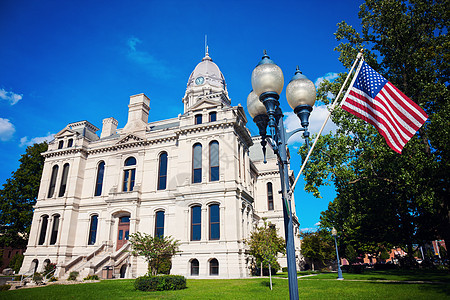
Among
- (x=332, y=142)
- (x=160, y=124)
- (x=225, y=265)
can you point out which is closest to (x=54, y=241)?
(x=160, y=124)

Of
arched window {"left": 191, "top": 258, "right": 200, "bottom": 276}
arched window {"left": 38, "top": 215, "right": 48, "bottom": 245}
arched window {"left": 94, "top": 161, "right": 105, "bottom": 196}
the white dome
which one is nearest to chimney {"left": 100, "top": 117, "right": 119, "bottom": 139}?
arched window {"left": 94, "top": 161, "right": 105, "bottom": 196}

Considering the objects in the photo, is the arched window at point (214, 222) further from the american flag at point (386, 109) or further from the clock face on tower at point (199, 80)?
the clock face on tower at point (199, 80)

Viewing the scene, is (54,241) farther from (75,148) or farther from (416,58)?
(416,58)

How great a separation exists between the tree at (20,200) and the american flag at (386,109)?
4393 centimetres

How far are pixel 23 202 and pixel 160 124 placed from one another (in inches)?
889

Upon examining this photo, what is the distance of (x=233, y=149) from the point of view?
28.9m

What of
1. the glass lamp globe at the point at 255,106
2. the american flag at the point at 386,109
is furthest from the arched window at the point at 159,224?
the american flag at the point at 386,109

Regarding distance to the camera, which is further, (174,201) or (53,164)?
(53,164)

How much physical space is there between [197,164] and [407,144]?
19061 millimetres

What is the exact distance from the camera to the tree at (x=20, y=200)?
3759 cm

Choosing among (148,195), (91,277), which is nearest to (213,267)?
(91,277)

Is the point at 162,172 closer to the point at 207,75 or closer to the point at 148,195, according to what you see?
the point at 148,195

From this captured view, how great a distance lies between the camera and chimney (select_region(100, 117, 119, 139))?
134 ft

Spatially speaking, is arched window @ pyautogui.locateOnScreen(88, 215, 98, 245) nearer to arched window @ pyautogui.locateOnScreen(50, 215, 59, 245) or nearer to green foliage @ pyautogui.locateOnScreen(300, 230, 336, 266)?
arched window @ pyautogui.locateOnScreen(50, 215, 59, 245)
